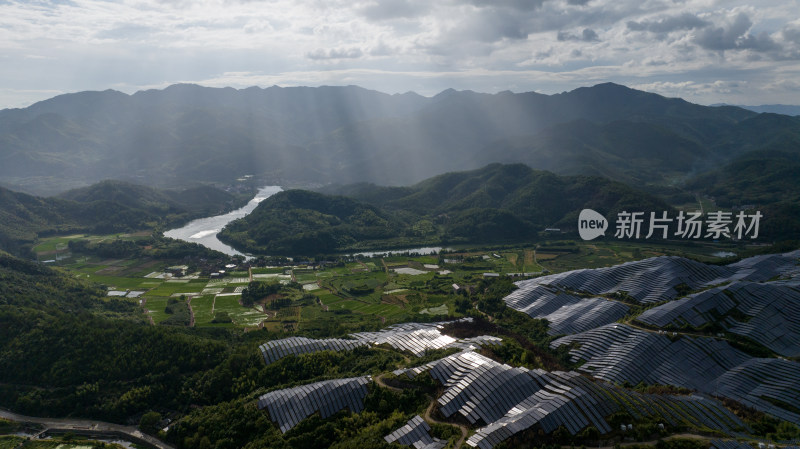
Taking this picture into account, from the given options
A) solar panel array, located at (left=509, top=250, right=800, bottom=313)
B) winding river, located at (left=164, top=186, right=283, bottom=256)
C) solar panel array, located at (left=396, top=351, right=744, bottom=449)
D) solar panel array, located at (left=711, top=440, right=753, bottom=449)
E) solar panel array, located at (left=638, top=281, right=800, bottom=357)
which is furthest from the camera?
winding river, located at (left=164, top=186, right=283, bottom=256)

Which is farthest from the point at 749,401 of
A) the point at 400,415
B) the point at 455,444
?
the point at 400,415

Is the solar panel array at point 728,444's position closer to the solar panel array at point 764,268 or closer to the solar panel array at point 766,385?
the solar panel array at point 766,385

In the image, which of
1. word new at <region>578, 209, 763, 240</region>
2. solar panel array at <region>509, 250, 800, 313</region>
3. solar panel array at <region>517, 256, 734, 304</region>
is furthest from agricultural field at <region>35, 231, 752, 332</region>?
solar panel array at <region>509, 250, 800, 313</region>

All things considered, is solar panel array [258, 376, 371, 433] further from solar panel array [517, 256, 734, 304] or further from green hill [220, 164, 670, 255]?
green hill [220, 164, 670, 255]

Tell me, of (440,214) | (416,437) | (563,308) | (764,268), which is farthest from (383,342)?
(440,214)

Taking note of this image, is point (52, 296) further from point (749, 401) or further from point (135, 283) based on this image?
point (749, 401)

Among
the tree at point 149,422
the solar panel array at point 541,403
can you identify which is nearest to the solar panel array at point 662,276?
the solar panel array at point 541,403
